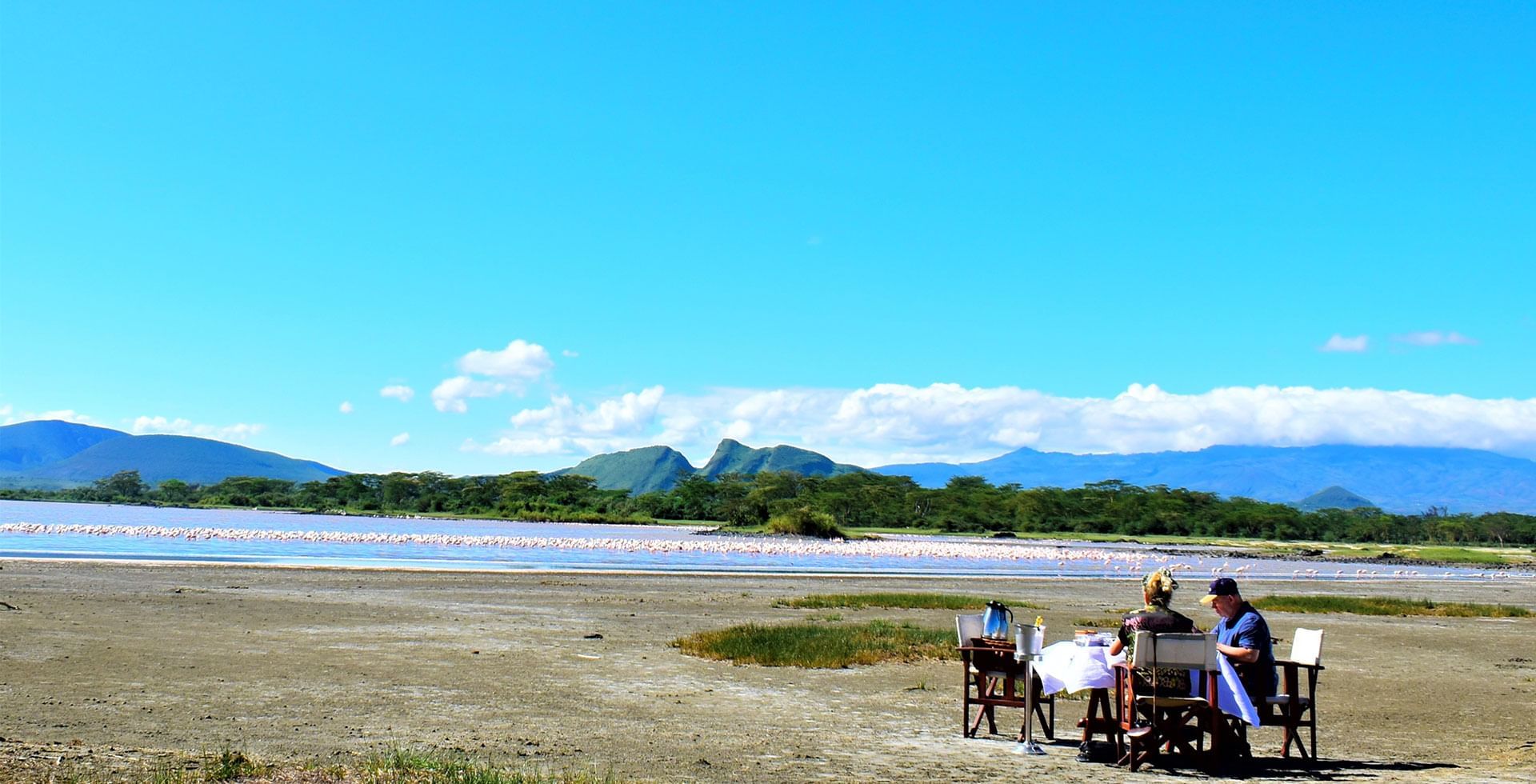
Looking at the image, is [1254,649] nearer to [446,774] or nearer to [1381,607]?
[446,774]

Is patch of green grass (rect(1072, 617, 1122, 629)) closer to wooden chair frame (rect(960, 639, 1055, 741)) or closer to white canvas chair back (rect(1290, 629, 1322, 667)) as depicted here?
white canvas chair back (rect(1290, 629, 1322, 667))

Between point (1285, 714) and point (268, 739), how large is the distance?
898cm

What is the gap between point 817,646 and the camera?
1717cm

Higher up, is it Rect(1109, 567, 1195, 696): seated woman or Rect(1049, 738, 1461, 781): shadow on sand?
Rect(1109, 567, 1195, 696): seated woman

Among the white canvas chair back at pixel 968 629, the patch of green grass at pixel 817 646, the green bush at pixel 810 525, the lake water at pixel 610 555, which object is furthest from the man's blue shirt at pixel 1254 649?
the green bush at pixel 810 525

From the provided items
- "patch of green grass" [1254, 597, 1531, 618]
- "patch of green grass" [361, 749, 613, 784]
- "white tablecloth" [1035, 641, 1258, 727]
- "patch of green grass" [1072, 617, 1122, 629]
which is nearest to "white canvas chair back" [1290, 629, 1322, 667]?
"white tablecloth" [1035, 641, 1258, 727]

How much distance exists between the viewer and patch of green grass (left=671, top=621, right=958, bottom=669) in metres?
16.2

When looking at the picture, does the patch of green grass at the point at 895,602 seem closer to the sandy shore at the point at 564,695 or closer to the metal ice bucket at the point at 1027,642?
the sandy shore at the point at 564,695

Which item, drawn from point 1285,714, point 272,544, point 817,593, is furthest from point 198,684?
point 272,544

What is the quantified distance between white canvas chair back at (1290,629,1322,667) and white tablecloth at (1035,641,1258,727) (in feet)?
2.84

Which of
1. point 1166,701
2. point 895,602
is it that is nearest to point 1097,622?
point 895,602

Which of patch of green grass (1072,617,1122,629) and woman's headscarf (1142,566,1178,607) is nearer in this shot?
woman's headscarf (1142,566,1178,607)

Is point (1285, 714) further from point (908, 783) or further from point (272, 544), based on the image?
point (272, 544)

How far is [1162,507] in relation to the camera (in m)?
157
